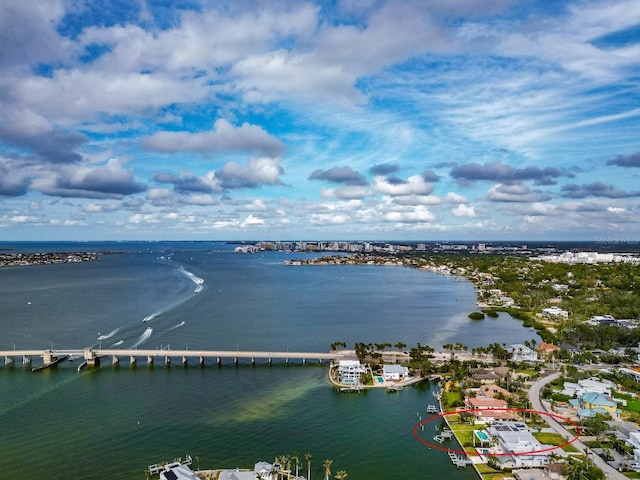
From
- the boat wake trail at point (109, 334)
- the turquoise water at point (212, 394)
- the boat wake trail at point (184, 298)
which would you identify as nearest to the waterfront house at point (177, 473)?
the turquoise water at point (212, 394)

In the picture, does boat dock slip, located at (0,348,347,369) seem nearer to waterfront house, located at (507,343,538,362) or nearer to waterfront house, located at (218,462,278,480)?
waterfront house, located at (507,343,538,362)

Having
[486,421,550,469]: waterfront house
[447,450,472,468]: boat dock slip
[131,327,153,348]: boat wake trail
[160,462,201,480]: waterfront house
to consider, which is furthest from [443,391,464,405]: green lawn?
[131,327,153,348]: boat wake trail

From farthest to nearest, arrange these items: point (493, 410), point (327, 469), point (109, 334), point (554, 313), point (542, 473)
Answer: point (554, 313) < point (109, 334) < point (493, 410) < point (542, 473) < point (327, 469)

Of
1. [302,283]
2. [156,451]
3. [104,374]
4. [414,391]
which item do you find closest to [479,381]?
[414,391]

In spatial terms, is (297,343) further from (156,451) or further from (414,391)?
(156,451)

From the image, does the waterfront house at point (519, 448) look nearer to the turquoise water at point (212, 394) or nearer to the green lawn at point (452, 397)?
the turquoise water at point (212, 394)

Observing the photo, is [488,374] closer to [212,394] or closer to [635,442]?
[635,442]

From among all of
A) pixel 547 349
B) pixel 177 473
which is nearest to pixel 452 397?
pixel 547 349
